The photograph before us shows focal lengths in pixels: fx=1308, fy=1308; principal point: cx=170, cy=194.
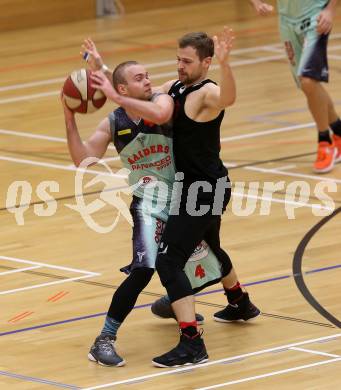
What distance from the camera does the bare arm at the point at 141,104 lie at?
23.1ft

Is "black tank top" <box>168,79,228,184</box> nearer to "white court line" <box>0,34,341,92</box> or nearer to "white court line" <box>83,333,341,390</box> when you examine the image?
"white court line" <box>83,333,341,390</box>

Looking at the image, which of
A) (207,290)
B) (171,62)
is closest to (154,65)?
(171,62)

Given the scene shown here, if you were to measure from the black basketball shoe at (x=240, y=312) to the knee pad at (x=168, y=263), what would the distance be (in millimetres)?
734

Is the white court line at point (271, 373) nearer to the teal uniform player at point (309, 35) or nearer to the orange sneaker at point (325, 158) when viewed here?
the orange sneaker at point (325, 158)

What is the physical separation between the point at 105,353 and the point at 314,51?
517 cm

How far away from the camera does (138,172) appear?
7.63 meters

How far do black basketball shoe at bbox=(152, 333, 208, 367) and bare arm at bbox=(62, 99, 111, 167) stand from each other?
1.16 metres

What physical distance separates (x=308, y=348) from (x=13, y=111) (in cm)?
797

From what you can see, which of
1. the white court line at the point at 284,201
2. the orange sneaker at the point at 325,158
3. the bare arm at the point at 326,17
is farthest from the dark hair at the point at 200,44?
the orange sneaker at the point at 325,158

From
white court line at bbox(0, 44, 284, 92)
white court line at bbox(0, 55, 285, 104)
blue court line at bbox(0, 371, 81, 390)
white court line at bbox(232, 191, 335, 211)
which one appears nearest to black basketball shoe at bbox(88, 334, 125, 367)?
blue court line at bbox(0, 371, 81, 390)

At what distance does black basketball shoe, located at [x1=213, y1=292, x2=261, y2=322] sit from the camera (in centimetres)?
798

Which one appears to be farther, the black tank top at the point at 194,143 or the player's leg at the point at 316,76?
the player's leg at the point at 316,76

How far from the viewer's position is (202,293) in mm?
8617

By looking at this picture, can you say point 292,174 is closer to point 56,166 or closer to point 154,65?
point 56,166
